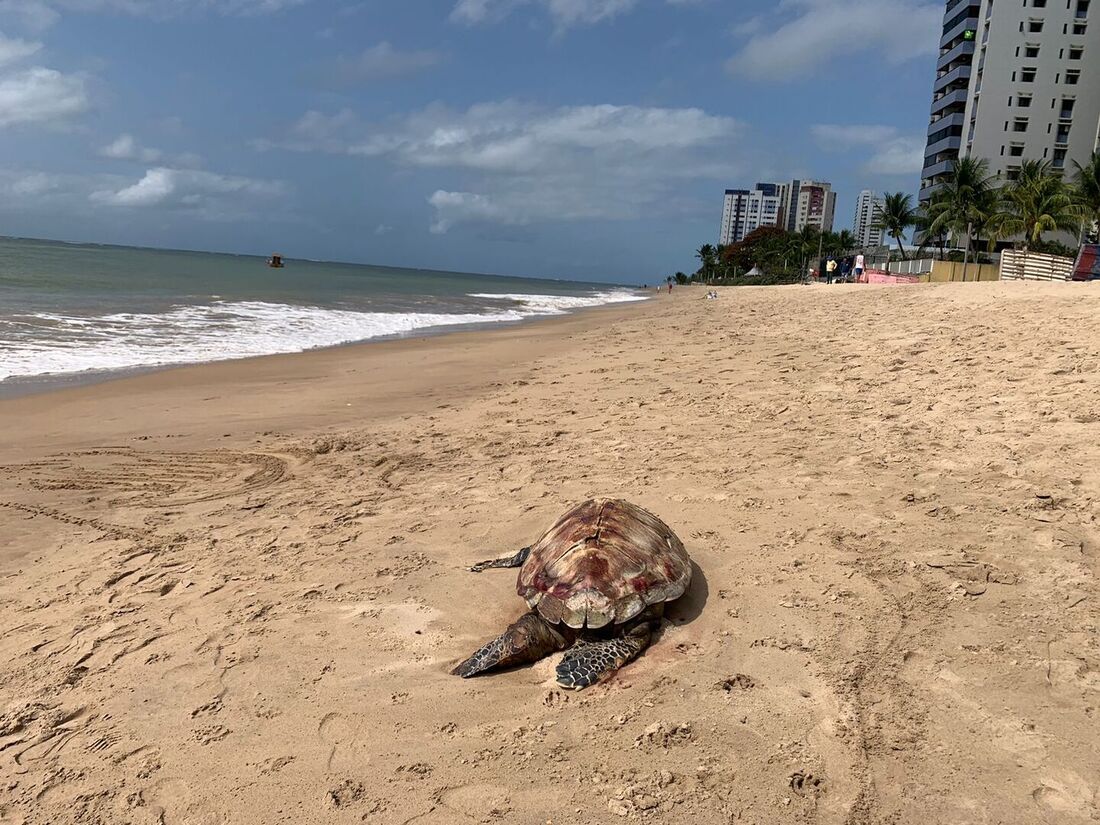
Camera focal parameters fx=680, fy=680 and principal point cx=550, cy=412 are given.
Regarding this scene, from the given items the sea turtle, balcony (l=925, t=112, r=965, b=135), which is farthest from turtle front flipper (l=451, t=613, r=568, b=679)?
balcony (l=925, t=112, r=965, b=135)

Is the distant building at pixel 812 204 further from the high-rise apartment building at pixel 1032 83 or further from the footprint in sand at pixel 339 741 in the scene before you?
the footprint in sand at pixel 339 741

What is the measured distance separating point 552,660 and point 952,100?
7898cm

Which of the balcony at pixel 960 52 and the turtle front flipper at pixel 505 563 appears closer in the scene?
the turtle front flipper at pixel 505 563

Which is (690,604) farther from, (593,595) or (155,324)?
(155,324)

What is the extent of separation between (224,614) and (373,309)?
25.0 metres

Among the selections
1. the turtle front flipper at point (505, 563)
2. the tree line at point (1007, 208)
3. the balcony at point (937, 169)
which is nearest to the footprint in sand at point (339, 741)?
the turtle front flipper at point (505, 563)

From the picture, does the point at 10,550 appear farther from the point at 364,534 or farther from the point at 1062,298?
the point at 1062,298

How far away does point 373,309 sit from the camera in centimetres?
2755

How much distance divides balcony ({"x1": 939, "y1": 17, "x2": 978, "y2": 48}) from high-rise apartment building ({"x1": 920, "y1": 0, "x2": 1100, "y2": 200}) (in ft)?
0.50

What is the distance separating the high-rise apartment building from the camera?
57781mm

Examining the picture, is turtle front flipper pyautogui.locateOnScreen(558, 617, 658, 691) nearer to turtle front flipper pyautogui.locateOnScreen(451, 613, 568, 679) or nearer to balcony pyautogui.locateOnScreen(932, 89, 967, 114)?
turtle front flipper pyautogui.locateOnScreen(451, 613, 568, 679)

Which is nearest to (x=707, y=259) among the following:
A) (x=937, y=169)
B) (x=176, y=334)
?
(x=937, y=169)

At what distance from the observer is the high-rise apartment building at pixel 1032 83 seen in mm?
57781

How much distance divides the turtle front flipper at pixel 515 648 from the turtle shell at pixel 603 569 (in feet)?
0.35
